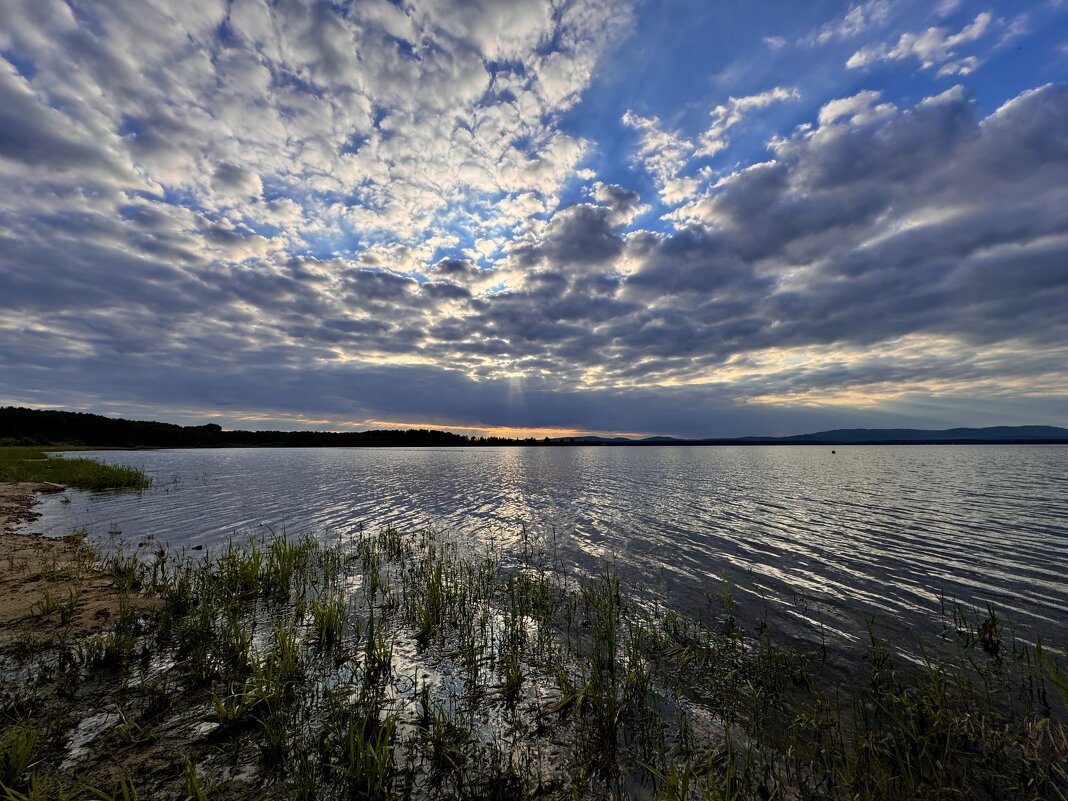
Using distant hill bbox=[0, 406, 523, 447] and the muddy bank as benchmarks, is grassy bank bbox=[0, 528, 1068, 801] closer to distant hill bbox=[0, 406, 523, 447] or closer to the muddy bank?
the muddy bank

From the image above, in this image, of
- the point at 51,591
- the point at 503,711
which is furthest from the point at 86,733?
the point at 51,591

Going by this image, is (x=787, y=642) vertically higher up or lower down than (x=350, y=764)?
lower down

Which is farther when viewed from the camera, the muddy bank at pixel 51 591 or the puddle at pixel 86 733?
the muddy bank at pixel 51 591

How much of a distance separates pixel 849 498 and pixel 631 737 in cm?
3866

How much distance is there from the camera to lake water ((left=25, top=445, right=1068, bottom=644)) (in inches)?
563

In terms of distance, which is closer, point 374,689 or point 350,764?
point 350,764

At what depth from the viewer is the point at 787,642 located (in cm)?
1116

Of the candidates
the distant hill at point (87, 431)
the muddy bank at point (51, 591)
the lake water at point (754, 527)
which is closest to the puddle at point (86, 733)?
the muddy bank at point (51, 591)

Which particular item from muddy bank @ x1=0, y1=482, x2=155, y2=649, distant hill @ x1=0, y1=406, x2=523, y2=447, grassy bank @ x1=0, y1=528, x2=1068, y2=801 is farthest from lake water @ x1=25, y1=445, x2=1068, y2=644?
distant hill @ x1=0, y1=406, x2=523, y2=447

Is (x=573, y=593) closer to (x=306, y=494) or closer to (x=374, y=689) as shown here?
(x=374, y=689)

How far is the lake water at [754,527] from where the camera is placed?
563 inches

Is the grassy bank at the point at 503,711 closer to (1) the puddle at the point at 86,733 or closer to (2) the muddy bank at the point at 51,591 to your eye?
(1) the puddle at the point at 86,733

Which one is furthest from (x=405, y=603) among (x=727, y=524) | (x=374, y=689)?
(x=727, y=524)

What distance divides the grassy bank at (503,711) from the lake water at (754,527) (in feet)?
8.73
